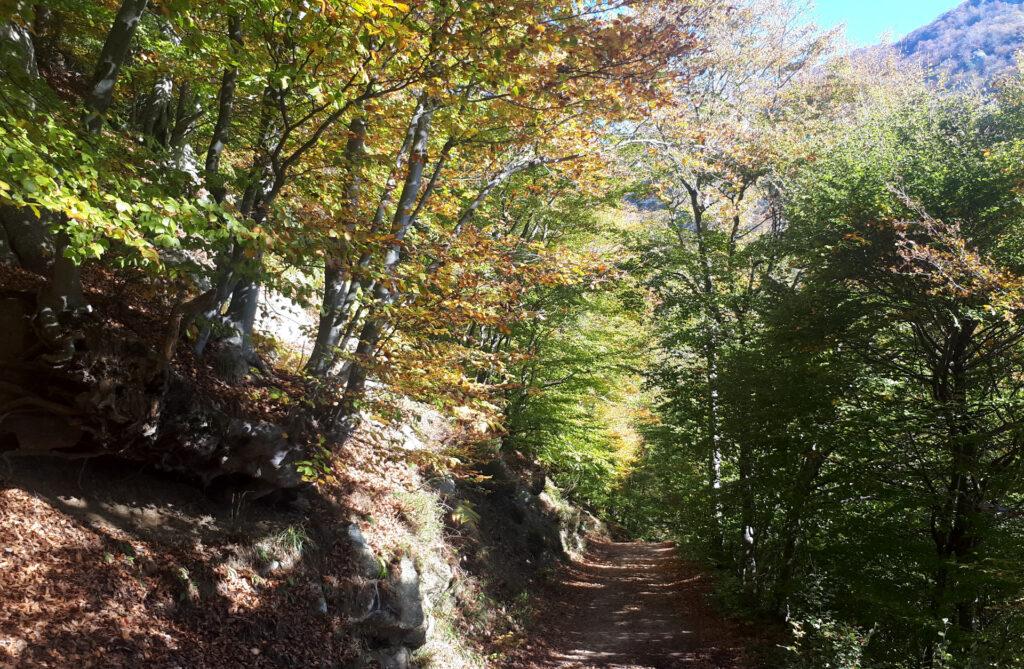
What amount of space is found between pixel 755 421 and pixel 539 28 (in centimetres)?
807

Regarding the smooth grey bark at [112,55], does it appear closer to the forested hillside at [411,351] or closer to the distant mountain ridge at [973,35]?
the forested hillside at [411,351]

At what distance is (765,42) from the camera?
17.2 m

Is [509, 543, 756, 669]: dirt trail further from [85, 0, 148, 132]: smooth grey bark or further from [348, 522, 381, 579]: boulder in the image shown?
[85, 0, 148, 132]: smooth grey bark

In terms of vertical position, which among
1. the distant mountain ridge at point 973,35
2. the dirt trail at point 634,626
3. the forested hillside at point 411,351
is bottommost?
the dirt trail at point 634,626

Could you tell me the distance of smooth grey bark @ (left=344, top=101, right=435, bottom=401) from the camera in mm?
7793

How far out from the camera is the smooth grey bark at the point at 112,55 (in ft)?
15.9

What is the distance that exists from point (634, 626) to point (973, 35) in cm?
12572

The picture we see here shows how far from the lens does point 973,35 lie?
98.4 metres

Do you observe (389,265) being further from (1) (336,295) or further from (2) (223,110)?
(2) (223,110)

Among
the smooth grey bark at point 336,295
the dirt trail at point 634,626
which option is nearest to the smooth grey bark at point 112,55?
the smooth grey bark at point 336,295

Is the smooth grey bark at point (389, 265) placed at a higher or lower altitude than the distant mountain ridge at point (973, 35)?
lower

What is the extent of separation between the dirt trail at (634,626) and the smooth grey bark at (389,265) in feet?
18.2

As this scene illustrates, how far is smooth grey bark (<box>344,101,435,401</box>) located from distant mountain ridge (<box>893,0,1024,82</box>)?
90217 mm

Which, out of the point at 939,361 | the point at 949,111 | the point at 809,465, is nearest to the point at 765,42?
the point at 949,111
